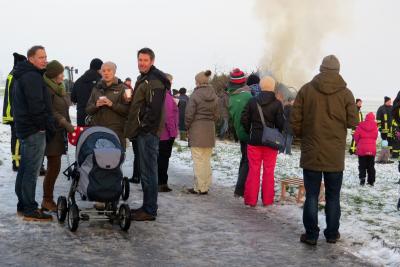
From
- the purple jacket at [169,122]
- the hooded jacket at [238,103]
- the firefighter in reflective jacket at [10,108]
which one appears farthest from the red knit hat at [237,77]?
the firefighter in reflective jacket at [10,108]

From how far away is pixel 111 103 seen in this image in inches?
289

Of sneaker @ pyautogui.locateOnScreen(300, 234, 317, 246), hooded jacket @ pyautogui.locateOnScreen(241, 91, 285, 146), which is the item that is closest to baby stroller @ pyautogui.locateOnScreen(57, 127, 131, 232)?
sneaker @ pyautogui.locateOnScreen(300, 234, 317, 246)

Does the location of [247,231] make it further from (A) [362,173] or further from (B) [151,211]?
(A) [362,173]

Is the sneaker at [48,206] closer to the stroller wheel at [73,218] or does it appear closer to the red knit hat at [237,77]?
the stroller wheel at [73,218]

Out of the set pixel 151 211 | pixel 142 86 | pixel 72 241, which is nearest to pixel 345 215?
pixel 151 211

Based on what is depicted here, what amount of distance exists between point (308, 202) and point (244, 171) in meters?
2.81

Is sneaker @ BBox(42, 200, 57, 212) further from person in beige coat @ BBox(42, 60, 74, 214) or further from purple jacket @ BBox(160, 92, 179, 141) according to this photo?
purple jacket @ BBox(160, 92, 179, 141)

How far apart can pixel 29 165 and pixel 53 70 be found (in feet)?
4.62

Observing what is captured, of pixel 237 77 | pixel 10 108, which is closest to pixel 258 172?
pixel 237 77

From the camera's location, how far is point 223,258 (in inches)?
225

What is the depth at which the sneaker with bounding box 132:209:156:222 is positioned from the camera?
714cm

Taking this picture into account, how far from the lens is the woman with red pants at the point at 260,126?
331 inches

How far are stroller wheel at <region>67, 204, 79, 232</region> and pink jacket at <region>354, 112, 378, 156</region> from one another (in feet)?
24.3

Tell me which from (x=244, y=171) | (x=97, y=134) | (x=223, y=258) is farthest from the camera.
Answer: (x=244, y=171)
